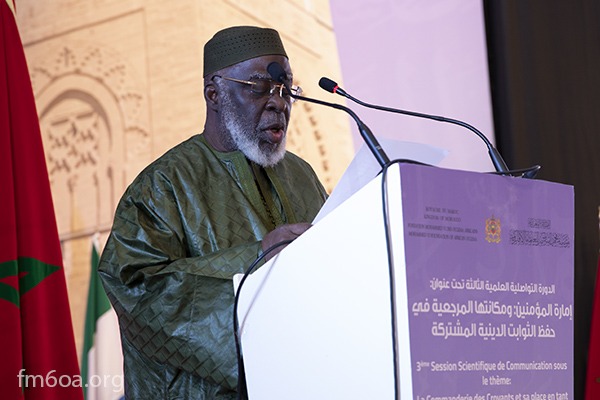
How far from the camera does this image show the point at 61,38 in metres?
4.66

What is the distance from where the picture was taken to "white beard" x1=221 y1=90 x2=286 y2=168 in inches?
109

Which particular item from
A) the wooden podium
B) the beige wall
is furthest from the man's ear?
the beige wall

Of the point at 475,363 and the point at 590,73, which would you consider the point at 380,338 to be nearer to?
the point at 475,363

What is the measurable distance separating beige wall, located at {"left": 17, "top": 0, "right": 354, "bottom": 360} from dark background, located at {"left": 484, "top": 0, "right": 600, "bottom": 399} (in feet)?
3.94

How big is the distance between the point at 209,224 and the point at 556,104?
11.9 feet

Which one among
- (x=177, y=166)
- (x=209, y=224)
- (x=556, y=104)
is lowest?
(x=209, y=224)

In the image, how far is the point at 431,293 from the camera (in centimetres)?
147

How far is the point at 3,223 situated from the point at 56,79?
6.15ft

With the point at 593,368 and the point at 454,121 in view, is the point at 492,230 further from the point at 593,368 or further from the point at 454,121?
the point at 593,368

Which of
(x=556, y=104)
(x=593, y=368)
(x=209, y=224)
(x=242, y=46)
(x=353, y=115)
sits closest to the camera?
(x=353, y=115)

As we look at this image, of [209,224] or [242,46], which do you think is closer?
[209,224]

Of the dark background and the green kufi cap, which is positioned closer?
the green kufi cap

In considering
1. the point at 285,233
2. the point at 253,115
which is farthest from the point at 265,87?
the point at 285,233

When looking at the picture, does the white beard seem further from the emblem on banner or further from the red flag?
the red flag
